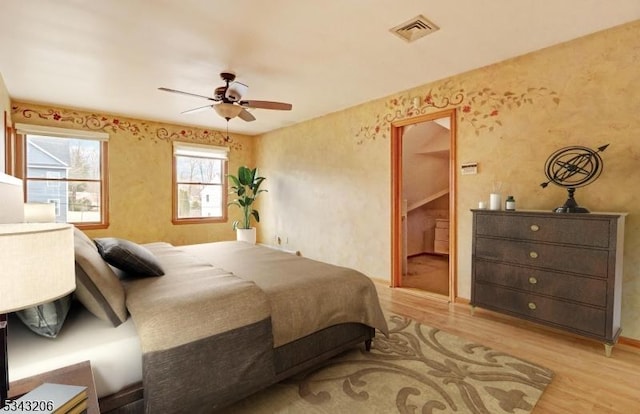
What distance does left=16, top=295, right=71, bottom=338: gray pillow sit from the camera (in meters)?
1.27

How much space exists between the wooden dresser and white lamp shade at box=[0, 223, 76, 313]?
9.76 feet

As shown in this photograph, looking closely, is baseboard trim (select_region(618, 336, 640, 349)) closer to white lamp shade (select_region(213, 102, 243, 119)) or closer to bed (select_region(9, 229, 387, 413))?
bed (select_region(9, 229, 387, 413))

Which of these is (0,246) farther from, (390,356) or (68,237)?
(390,356)

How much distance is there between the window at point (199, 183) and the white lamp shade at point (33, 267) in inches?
200

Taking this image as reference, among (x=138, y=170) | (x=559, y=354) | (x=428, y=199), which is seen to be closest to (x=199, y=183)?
(x=138, y=170)

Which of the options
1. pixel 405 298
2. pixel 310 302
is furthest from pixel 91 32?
pixel 405 298

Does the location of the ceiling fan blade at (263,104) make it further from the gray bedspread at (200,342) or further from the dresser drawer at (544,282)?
the dresser drawer at (544,282)

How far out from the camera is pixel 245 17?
223 cm

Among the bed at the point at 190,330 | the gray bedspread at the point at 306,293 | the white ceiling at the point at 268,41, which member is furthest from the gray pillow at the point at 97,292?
the white ceiling at the point at 268,41

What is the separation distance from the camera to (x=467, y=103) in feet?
10.6

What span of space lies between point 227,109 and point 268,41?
0.72 metres

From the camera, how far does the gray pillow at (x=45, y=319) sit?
1268 mm

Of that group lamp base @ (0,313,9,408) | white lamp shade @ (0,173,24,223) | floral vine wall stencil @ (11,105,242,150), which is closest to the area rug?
lamp base @ (0,313,9,408)

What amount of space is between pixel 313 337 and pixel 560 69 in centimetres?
302
